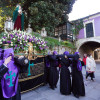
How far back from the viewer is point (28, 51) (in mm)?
3789

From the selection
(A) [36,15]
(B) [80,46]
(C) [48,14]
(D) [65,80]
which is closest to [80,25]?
(B) [80,46]

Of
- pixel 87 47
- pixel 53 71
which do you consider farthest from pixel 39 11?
pixel 87 47

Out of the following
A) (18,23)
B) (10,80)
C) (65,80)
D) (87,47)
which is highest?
(18,23)

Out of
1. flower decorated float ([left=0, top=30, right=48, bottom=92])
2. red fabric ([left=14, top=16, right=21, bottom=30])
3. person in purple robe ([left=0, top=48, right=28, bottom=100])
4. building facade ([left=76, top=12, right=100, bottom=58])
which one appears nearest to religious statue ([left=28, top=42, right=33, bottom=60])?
flower decorated float ([left=0, top=30, right=48, bottom=92])

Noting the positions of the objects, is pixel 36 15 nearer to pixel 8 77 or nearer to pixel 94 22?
pixel 8 77

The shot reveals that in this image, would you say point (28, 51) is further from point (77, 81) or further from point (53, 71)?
point (77, 81)

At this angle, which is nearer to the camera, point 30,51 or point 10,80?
point 10,80

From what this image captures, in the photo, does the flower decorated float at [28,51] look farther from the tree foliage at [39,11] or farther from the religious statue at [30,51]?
the tree foliage at [39,11]

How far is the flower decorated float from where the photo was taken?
3410 mm

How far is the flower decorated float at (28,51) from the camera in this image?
3.41 metres

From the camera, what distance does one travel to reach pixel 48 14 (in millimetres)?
10336

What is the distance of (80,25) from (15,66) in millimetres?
15937

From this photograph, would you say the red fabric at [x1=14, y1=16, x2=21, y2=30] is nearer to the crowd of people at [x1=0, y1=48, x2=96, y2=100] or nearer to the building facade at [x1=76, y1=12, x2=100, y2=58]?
the crowd of people at [x1=0, y1=48, x2=96, y2=100]

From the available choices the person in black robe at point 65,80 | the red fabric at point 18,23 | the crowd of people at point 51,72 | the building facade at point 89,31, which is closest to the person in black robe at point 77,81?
the crowd of people at point 51,72
